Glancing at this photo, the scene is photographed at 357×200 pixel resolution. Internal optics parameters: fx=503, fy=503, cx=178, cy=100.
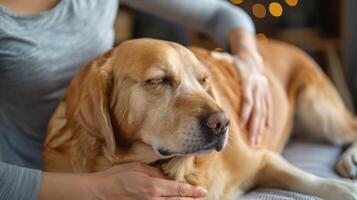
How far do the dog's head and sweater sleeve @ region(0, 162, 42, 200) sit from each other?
0.55ft

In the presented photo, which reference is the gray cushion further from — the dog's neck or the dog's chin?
the dog's chin

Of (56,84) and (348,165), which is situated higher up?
(56,84)

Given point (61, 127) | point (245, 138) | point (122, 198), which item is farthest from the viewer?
point (245, 138)

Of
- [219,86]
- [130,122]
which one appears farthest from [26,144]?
[219,86]

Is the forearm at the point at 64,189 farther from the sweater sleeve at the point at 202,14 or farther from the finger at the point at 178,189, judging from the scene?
the sweater sleeve at the point at 202,14

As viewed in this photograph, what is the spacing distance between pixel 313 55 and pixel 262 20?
1.38 feet

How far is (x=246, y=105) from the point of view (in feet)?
5.00

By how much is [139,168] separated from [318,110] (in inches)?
38.0

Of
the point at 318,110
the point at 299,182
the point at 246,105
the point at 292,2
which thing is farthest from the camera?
the point at 292,2

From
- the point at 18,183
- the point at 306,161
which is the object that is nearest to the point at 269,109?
the point at 306,161

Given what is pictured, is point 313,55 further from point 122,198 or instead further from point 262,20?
point 122,198

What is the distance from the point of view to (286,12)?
11.0ft

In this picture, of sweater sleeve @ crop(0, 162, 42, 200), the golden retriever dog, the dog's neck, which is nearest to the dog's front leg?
the golden retriever dog

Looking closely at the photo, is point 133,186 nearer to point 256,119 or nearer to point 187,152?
point 187,152
